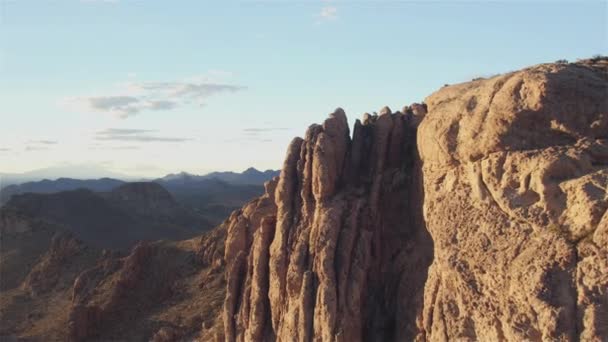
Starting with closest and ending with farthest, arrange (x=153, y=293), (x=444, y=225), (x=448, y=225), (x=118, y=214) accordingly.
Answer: (x=448, y=225) < (x=444, y=225) < (x=153, y=293) < (x=118, y=214)

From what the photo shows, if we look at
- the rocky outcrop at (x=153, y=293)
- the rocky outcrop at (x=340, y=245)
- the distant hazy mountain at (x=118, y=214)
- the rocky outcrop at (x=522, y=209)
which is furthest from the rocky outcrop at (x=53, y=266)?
the rocky outcrop at (x=522, y=209)

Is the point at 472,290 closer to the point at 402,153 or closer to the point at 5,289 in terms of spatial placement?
the point at 402,153

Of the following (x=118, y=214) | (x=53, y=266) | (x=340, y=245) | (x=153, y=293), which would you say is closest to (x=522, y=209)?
(x=340, y=245)

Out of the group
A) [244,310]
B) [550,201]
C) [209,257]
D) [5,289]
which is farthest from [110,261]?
[550,201]

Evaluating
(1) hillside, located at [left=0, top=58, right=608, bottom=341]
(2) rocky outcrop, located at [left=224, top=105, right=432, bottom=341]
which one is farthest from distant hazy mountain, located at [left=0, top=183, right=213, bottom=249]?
(1) hillside, located at [left=0, top=58, right=608, bottom=341]

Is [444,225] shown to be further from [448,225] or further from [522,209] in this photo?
[522,209]

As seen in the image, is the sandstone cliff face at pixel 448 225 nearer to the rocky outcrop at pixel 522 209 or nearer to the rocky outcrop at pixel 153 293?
the rocky outcrop at pixel 522 209
